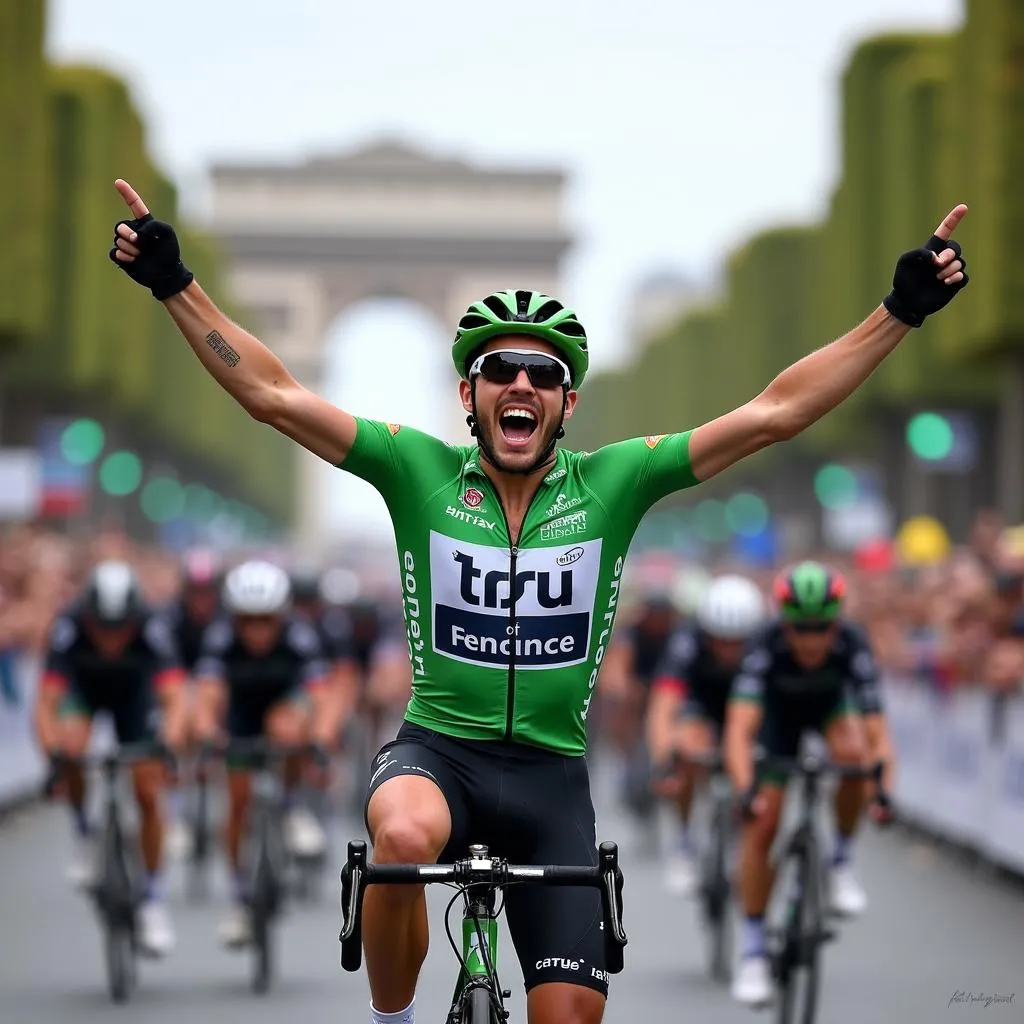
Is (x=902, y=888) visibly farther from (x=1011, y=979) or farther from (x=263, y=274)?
(x=263, y=274)

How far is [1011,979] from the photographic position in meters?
10.2

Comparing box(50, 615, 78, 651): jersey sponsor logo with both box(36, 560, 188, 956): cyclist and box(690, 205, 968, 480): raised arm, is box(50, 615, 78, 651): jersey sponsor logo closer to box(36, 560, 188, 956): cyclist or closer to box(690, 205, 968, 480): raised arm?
box(36, 560, 188, 956): cyclist

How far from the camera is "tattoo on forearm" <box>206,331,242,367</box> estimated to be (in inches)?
217

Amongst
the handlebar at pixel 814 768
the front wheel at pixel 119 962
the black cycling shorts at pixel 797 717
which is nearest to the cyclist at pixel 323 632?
the front wheel at pixel 119 962

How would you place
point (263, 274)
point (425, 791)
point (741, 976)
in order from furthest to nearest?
point (263, 274) → point (741, 976) → point (425, 791)

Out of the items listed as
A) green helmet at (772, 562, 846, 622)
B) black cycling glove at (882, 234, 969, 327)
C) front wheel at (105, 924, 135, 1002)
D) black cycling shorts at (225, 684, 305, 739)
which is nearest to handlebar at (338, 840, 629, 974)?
black cycling glove at (882, 234, 969, 327)

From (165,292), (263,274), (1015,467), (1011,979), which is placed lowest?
(1011,979)

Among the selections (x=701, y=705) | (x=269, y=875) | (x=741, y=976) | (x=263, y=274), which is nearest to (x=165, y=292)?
(x=741, y=976)

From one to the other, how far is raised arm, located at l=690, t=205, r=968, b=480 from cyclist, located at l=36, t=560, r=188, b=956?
5.67 metres

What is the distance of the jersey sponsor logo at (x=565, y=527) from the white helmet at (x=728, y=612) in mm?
6973

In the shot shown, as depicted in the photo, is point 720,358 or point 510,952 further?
point 720,358

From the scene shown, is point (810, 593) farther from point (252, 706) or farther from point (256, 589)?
point (252, 706)

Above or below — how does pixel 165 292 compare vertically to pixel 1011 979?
above

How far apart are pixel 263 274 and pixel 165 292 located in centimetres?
9006
